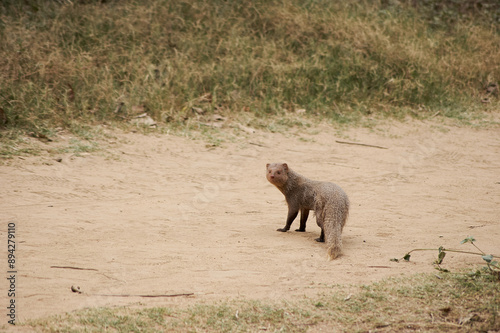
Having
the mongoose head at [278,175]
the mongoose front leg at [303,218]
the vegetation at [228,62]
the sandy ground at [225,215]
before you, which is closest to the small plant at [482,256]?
the sandy ground at [225,215]

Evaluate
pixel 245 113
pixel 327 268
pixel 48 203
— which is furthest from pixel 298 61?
pixel 327 268

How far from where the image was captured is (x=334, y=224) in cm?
439

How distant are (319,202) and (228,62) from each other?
5.48 metres

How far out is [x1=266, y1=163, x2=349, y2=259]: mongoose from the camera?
14.2 feet

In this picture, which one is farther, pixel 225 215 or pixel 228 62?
pixel 228 62

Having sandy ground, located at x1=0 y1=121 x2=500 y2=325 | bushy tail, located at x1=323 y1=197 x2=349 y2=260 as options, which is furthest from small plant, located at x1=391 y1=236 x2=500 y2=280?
bushy tail, located at x1=323 y1=197 x2=349 y2=260

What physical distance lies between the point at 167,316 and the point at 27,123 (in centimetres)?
486

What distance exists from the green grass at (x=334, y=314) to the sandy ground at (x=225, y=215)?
17 centimetres

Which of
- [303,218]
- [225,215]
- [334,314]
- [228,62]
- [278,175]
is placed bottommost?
[225,215]

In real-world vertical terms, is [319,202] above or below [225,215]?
above

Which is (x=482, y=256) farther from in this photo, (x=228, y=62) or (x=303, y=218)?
(x=228, y=62)

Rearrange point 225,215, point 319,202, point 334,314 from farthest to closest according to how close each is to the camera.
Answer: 1. point 225,215
2. point 319,202
3. point 334,314

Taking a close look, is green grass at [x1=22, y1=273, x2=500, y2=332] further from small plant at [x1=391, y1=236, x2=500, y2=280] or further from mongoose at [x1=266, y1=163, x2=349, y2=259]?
mongoose at [x1=266, y1=163, x2=349, y2=259]

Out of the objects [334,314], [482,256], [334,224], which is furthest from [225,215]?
[482,256]
